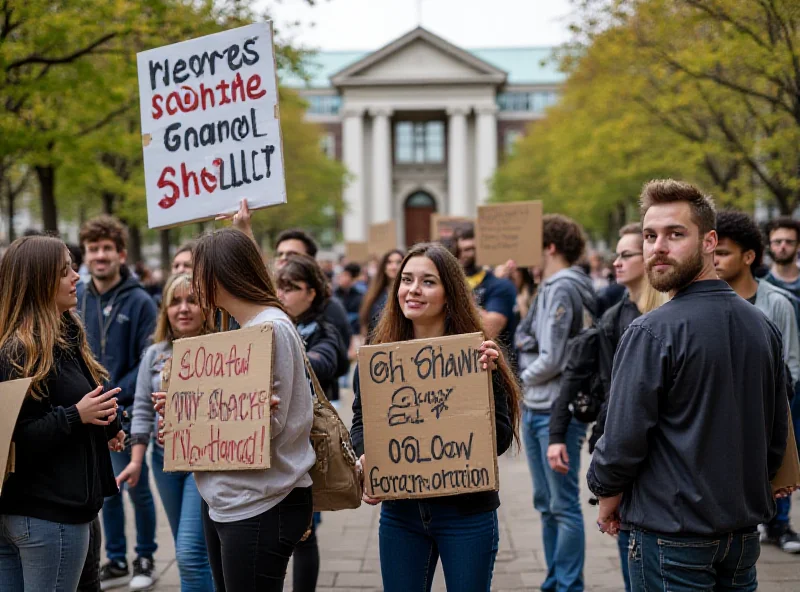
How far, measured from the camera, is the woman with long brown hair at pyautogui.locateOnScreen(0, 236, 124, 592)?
10.5ft

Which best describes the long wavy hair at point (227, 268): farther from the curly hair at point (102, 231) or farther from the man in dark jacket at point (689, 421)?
the curly hair at point (102, 231)

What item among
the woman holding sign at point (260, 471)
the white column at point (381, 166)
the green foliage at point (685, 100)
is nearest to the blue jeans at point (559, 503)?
the woman holding sign at point (260, 471)

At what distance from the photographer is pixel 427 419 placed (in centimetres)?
340

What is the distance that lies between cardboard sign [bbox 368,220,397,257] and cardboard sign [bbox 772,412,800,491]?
11255mm

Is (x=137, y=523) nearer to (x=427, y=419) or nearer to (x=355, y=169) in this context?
(x=427, y=419)

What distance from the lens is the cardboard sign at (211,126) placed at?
13.5ft

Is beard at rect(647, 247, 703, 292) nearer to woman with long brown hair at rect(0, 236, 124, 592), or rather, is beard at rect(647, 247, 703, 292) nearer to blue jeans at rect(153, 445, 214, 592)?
woman with long brown hair at rect(0, 236, 124, 592)

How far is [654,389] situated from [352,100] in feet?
179

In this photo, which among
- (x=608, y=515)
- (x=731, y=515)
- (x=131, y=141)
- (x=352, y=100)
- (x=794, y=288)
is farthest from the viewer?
(x=352, y=100)

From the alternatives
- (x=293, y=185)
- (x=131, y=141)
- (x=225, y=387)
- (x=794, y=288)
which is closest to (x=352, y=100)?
(x=293, y=185)

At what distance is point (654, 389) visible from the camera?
2.84 meters

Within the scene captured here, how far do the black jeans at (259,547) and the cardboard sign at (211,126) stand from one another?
1491 millimetres

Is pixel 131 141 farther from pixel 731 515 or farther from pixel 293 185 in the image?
pixel 293 185

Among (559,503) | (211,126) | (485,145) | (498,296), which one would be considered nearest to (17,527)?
(211,126)
